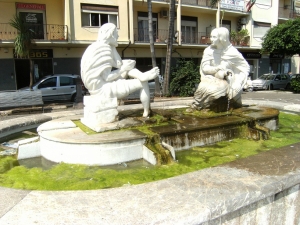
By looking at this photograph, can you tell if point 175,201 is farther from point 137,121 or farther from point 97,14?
point 97,14

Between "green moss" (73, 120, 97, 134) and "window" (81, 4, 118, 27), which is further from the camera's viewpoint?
"window" (81, 4, 118, 27)

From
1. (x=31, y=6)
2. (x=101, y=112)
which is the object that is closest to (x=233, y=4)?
(x=31, y=6)

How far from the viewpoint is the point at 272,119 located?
5719mm

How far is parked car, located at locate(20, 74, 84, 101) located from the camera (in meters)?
14.4

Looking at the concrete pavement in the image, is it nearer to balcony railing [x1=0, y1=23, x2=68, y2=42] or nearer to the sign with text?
balcony railing [x1=0, y1=23, x2=68, y2=42]

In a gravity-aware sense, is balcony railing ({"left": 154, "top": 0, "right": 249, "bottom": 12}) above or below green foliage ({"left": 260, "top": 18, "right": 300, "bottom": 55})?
above

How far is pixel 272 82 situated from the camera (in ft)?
73.9

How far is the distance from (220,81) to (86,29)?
13.9m

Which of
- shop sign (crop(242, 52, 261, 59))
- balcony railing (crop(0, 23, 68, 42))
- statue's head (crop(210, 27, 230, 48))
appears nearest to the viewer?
statue's head (crop(210, 27, 230, 48))

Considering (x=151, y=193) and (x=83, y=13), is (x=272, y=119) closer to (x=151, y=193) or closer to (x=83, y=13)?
(x=151, y=193)

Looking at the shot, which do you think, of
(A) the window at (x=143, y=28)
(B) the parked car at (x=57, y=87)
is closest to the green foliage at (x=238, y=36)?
(A) the window at (x=143, y=28)

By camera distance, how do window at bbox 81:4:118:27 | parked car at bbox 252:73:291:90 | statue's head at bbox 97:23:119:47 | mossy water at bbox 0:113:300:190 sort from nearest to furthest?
mossy water at bbox 0:113:300:190 < statue's head at bbox 97:23:119:47 < window at bbox 81:4:118:27 < parked car at bbox 252:73:291:90

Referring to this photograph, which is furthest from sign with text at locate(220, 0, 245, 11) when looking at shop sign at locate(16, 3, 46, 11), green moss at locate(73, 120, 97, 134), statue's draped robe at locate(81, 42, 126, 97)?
green moss at locate(73, 120, 97, 134)

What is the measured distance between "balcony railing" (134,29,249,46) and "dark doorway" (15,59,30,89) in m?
7.51
